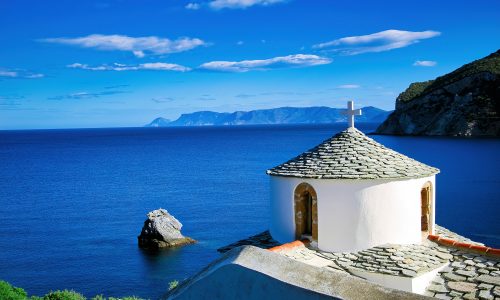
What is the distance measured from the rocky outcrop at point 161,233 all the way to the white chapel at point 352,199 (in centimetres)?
2765

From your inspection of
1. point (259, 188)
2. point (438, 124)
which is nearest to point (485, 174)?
point (259, 188)

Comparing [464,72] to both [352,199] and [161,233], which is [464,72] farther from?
[352,199]

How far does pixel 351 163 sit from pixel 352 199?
95 centimetres

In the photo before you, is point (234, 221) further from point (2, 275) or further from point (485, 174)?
point (485, 174)

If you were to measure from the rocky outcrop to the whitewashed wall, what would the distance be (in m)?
28.3

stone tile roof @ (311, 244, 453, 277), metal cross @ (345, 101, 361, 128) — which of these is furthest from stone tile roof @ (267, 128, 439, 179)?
stone tile roof @ (311, 244, 453, 277)

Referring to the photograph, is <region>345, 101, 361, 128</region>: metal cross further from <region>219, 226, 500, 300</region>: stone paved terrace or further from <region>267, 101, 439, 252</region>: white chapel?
<region>219, 226, 500, 300</region>: stone paved terrace

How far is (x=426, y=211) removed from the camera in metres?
13.8

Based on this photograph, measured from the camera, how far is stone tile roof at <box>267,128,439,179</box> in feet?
41.2

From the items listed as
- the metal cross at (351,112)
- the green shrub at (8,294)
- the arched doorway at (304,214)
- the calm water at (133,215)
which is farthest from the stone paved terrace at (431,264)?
the calm water at (133,215)

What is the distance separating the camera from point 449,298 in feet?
34.0

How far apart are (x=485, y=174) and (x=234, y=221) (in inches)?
1600

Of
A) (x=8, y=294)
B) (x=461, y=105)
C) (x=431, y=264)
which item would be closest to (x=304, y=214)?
(x=431, y=264)

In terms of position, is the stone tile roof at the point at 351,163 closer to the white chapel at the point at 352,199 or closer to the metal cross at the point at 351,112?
the white chapel at the point at 352,199
